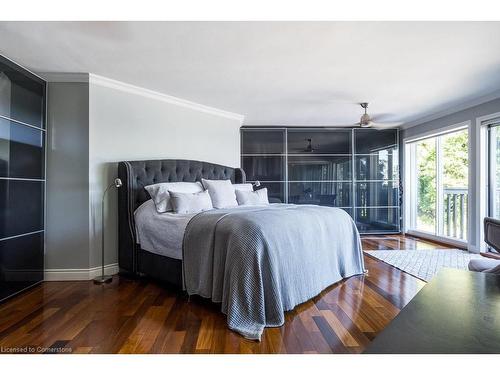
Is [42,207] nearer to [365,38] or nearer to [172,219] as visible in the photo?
[172,219]

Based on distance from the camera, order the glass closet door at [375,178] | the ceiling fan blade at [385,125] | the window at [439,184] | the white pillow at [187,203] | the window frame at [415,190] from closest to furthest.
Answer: the white pillow at [187,203] → the window frame at [415,190] → the window at [439,184] → the ceiling fan blade at [385,125] → the glass closet door at [375,178]

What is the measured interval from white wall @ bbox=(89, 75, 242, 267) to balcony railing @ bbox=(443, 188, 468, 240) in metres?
4.16

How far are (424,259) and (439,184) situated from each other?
1996mm

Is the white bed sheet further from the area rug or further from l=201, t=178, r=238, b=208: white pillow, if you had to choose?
the area rug

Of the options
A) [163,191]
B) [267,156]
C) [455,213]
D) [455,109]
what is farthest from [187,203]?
[455,213]

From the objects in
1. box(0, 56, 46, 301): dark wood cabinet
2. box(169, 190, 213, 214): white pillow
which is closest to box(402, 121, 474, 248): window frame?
box(169, 190, 213, 214): white pillow

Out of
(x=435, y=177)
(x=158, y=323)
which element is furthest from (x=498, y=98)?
(x=158, y=323)

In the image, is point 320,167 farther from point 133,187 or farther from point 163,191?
point 133,187

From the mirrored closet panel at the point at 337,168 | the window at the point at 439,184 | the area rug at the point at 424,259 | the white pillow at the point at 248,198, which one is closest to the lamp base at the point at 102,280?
the white pillow at the point at 248,198

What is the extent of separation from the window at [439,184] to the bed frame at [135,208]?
450 centimetres

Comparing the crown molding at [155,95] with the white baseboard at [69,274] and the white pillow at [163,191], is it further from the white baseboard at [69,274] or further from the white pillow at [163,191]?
the white baseboard at [69,274]

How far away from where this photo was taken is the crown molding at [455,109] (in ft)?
12.3

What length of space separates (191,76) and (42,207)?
2.12 m

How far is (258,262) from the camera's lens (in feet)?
6.23
